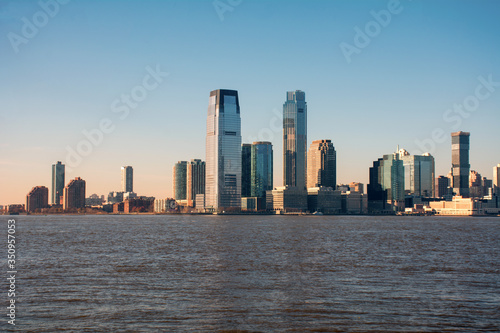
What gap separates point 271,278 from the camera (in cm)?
4484

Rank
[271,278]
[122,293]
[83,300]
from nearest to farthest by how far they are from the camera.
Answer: [83,300], [122,293], [271,278]

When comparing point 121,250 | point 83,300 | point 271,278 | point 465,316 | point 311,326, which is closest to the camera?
point 311,326

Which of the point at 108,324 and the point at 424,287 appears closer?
the point at 108,324

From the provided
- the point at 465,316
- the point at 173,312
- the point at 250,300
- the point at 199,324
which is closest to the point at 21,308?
the point at 173,312

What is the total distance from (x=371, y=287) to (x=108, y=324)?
65.9 feet

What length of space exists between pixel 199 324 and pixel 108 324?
4941 millimetres

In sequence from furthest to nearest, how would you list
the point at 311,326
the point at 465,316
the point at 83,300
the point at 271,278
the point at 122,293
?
the point at 271,278 → the point at 122,293 → the point at 83,300 → the point at 465,316 → the point at 311,326

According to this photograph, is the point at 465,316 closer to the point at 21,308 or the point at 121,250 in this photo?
the point at 21,308

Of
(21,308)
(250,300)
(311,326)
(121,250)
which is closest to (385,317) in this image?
(311,326)

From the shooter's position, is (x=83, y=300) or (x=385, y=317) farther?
(x=83, y=300)

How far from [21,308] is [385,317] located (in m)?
21.9

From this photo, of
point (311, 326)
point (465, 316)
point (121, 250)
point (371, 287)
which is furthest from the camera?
point (121, 250)

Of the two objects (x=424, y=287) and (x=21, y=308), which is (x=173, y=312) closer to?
(x=21, y=308)

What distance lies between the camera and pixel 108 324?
97.1 ft
